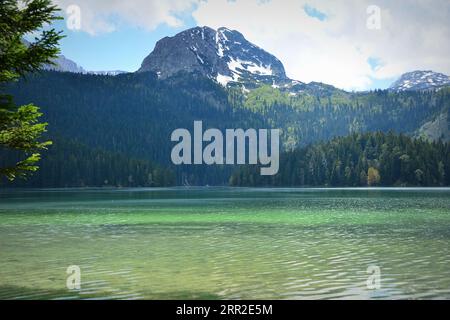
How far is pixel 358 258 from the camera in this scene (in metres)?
38.3

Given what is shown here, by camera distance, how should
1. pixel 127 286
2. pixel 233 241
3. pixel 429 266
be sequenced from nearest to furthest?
pixel 127 286 < pixel 429 266 < pixel 233 241

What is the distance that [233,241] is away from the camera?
1941 inches

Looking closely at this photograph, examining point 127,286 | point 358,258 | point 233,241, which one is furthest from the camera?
point 233,241

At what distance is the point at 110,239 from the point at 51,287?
78.6 feet

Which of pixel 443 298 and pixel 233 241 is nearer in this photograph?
pixel 443 298

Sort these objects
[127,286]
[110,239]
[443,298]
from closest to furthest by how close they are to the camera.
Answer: [443,298] < [127,286] < [110,239]

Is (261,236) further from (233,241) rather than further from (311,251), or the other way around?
(311,251)
